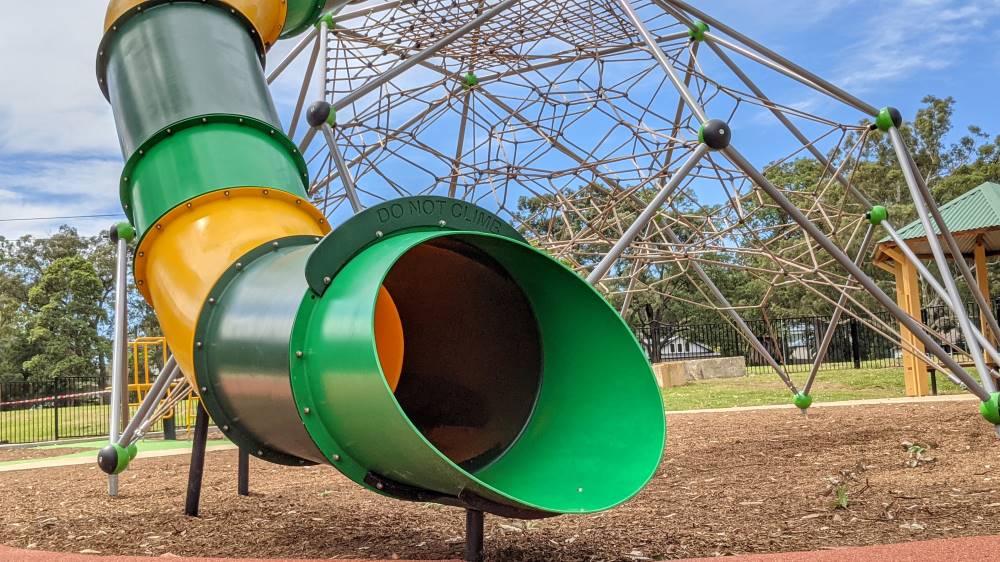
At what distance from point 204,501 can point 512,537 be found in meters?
3.10

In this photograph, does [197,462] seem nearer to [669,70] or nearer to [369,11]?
[669,70]

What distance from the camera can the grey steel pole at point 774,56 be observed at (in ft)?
25.4

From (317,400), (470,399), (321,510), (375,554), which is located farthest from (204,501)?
(317,400)

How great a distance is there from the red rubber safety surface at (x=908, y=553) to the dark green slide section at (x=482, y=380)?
717 mm

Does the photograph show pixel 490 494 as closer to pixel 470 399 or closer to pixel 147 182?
pixel 470 399

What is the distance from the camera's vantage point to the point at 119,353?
6.93 metres

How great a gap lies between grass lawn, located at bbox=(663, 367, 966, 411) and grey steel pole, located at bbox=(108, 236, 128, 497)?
11412 mm

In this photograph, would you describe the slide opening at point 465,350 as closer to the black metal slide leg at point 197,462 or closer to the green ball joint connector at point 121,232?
the black metal slide leg at point 197,462

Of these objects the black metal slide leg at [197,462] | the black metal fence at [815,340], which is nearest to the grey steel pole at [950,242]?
the black metal slide leg at [197,462]

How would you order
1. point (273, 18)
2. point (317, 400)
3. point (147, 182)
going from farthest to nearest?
point (273, 18) → point (147, 182) → point (317, 400)

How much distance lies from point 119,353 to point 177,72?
329cm

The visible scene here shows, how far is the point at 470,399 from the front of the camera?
3.81m

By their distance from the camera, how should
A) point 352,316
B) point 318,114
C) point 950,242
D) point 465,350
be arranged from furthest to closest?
1. point 950,242
2. point 318,114
3. point 465,350
4. point 352,316

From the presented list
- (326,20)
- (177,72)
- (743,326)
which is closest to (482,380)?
(177,72)
